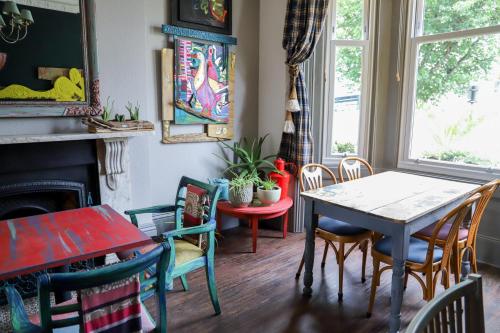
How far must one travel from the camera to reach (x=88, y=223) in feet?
6.23

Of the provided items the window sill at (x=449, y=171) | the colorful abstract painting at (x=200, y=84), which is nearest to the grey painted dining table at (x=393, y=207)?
the window sill at (x=449, y=171)

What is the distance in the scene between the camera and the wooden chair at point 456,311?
835 mm

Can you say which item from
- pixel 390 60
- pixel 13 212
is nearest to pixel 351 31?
pixel 390 60

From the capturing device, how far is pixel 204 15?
3.32m

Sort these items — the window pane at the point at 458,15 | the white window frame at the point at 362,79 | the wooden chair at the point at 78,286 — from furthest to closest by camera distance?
1. the white window frame at the point at 362,79
2. the window pane at the point at 458,15
3. the wooden chair at the point at 78,286

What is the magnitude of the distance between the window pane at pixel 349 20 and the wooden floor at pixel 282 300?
2.14 metres

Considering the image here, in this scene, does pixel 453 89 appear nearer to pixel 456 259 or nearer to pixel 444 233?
pixel 444 233

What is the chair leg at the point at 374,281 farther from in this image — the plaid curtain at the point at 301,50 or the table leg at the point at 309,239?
the plaid curtain at the point at 301,50

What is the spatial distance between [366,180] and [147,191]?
1.79 meters

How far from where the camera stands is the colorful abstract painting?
10.6ft

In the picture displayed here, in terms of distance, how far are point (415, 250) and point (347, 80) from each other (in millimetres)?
2019

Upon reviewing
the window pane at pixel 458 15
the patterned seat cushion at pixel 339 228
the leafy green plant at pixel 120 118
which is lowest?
the patterned seat cushion at pixel 339 228

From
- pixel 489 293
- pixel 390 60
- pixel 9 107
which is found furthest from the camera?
pixel 390 60

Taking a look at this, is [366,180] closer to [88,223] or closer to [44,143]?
[88,223]
